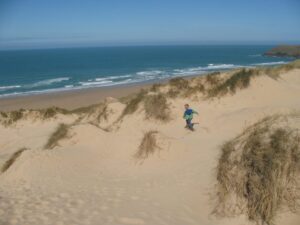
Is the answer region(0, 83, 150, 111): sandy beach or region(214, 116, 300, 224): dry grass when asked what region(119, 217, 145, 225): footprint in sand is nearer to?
region(214, 116, 300, 224): dry grass

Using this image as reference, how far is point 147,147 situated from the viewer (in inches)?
439

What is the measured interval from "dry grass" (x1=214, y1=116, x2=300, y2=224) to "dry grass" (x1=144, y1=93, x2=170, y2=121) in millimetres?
8653

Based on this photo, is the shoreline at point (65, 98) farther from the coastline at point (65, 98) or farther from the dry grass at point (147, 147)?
the dry grass at point (147, 147)

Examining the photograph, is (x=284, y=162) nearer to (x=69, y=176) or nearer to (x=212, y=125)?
(x=69, y=176)

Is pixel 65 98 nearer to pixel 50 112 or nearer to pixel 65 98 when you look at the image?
pixel 65 98

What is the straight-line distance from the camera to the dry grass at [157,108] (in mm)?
15781

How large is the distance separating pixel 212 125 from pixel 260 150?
7691 mm

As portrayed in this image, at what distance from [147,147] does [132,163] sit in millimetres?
653

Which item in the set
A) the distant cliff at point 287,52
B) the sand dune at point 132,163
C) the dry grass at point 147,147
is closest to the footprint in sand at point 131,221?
the sand dune at point 132,163

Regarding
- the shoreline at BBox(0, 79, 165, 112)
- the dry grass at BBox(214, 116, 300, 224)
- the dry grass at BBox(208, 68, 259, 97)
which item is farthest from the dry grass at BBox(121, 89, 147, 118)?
the shoreline at BBox(0, 79, 165, 112)

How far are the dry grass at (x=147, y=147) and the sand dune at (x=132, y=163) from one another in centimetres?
9

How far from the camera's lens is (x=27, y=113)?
20969mm

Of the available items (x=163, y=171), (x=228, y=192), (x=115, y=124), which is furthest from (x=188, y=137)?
(x=228, y=192)

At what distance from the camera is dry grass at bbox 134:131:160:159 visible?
11.0m
